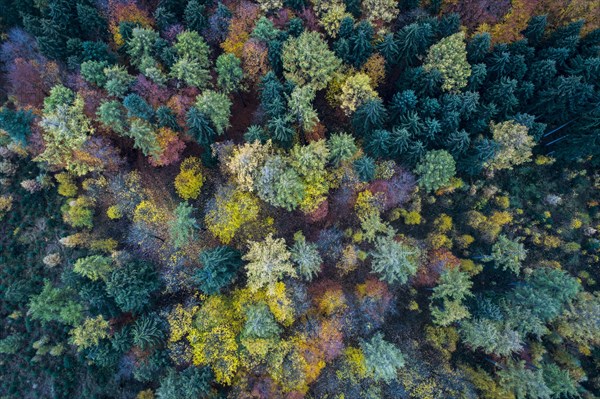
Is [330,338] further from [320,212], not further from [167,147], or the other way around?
[167,147]

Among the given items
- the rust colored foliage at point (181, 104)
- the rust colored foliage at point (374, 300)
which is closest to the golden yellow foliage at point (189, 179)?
the rust colored foliage at point (181, 104)

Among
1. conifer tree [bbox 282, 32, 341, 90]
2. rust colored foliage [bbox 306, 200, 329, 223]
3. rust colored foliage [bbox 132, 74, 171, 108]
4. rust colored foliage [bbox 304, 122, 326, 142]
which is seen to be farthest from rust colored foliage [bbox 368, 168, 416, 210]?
rust colored foliage [bbox 132, 74, 171, 108]

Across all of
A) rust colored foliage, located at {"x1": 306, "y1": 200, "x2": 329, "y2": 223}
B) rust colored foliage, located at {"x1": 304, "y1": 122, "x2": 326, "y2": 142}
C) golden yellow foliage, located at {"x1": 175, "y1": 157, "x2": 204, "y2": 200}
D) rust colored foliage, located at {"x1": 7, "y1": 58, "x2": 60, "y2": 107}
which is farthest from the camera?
golden yellow foliage, located at {"x1": 175, "y1": 157, "x2": 204, "y2": 200}

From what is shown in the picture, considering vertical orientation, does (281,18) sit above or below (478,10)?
below

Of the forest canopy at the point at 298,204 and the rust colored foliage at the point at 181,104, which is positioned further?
the rust colored foliage at the point at 181,104

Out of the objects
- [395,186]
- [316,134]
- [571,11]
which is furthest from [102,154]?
[571,11]

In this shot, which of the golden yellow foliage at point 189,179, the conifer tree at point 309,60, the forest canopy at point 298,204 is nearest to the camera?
the forest canopy at point 298,204

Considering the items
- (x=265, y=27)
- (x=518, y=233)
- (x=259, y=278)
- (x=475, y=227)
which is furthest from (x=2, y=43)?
(x=518, y=233)

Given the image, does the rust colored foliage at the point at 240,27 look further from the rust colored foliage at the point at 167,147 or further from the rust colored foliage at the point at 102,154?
the rust colored foliage at the point at 102,154

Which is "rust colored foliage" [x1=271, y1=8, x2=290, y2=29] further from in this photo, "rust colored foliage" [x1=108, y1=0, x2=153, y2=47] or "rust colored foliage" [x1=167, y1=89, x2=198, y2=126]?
"rust colored foliage" [x1=108, y1=0, x2=153, y2=47]
